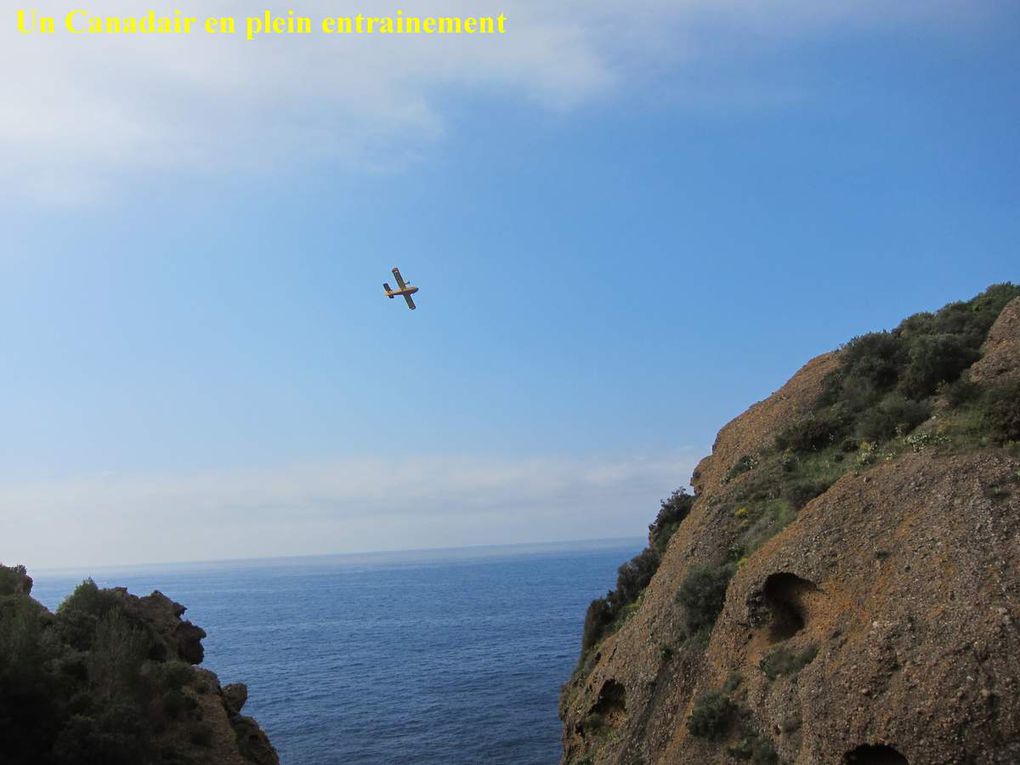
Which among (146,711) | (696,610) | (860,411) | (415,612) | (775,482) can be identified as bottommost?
(415,612)

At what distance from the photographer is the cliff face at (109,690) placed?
2739 centimetres

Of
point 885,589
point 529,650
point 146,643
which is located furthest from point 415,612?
point 885,589

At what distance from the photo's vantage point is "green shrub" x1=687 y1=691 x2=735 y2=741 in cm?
2420

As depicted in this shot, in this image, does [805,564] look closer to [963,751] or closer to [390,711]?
[963,751]

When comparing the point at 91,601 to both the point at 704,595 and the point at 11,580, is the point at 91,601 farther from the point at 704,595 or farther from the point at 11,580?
the point at 704,595

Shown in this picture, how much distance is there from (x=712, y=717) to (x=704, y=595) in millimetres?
4779

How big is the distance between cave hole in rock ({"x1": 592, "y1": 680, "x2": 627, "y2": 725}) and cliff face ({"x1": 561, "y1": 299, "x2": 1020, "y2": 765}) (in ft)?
0.23

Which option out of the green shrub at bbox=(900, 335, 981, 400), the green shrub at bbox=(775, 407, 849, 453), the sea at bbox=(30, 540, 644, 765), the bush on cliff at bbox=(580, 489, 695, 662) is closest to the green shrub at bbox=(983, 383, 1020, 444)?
the green shrub at bbox=(900, 335, 981, 400)

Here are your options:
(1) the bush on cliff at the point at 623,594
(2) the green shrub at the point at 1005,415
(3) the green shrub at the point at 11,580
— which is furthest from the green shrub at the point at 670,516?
(3) the green shrub at the point at 11,580

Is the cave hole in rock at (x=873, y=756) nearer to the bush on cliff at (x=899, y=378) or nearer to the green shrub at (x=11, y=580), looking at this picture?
the bush on cliff at (x=899, y=378)

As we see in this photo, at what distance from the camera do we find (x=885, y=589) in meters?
21.6

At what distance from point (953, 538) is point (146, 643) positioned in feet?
113

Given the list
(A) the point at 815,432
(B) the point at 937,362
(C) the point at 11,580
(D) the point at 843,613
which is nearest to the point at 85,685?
(C) the point at 11,580

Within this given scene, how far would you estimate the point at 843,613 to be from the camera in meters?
22.3
